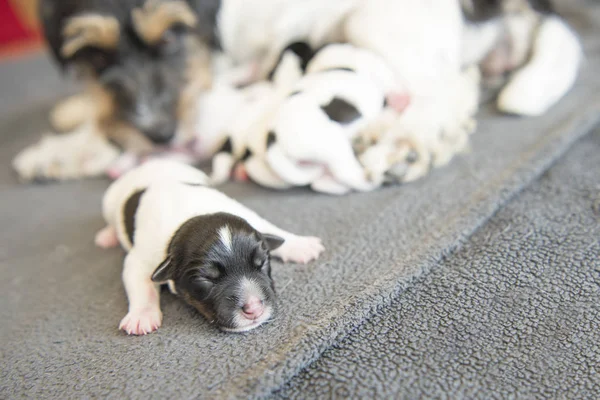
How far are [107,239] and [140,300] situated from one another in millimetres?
454

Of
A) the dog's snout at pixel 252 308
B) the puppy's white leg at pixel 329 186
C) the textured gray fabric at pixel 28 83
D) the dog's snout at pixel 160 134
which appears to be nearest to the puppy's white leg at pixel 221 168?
the dog's snout at pixel 160 134

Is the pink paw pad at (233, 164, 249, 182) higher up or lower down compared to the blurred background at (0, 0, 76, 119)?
higher up

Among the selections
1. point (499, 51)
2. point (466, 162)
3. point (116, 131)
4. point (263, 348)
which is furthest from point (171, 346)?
point (499, 51)

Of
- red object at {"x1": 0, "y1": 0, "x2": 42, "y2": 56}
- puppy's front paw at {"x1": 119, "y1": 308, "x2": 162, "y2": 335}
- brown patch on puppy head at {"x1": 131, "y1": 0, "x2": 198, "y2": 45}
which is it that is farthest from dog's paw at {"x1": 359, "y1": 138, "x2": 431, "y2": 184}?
red object at {"x1": 0, "y1": 0, "x2": 42, "y2": 56}

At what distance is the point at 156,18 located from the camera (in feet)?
5.96

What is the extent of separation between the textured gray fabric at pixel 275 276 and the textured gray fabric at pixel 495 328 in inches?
1.6

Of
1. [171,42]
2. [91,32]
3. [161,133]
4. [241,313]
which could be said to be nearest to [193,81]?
[171,42]

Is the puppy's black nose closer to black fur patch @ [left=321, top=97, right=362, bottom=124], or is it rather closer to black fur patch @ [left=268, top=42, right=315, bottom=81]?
black fur patch @ [left=268, top=42, right=315, bottom=81]

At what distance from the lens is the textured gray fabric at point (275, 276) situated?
0.96m

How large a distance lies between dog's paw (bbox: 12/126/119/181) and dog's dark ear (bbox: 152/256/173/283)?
3.76 ft

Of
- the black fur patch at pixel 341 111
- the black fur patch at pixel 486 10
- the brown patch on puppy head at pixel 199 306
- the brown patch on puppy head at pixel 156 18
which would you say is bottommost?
the brown patch on puppy head at pixel 199 306

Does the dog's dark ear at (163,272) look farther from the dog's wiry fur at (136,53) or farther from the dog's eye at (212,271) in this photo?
the dog's wiry fur at (136,53)

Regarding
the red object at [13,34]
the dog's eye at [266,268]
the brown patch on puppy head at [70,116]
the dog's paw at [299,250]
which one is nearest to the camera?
the dog's eye at [266,268]

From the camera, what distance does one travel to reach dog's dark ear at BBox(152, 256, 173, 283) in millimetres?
1081
